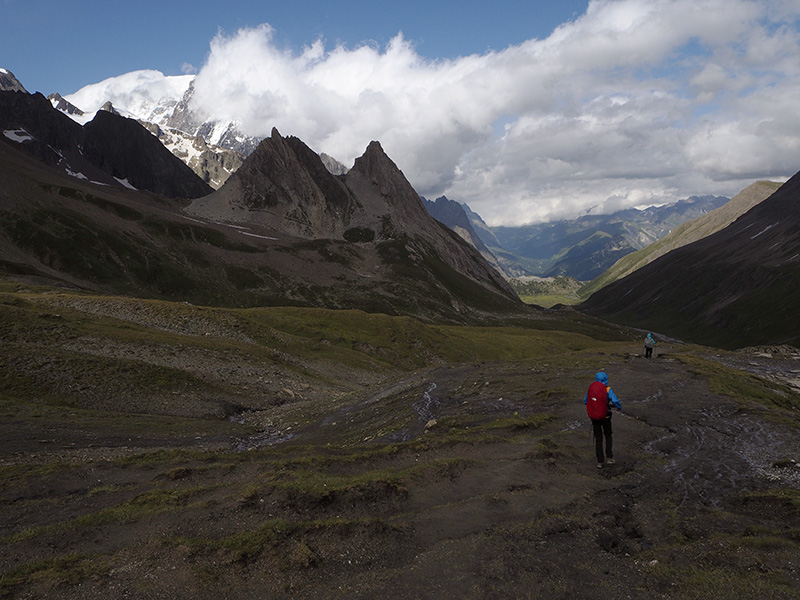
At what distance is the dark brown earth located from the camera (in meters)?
11.3

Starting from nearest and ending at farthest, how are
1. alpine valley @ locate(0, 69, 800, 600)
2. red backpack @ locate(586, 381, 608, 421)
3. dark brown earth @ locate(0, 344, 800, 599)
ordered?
dark brown earth @ locate(0, 344, 800, 599) < alpine valley @ locate(0, 69, 800, 600) < red backpack @ locate(586, 381, 608, 421)

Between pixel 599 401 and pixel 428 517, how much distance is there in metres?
9.18

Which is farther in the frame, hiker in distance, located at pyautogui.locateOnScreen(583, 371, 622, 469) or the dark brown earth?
hiker in distance, located at pyautogui.locateOnScreen(583, 371, 622, 469)

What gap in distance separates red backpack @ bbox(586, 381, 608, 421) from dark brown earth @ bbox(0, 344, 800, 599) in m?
2.30

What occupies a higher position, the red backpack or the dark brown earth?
the red backpack

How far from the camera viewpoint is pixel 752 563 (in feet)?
37.3

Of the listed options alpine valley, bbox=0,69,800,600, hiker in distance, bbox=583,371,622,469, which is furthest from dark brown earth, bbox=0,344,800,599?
hiker in distance, bbox=583,371,622,469

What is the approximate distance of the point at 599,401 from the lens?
19.2m

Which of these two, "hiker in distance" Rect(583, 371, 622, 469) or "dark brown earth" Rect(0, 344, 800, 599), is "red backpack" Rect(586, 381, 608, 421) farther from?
"dark brown earth" Rect(0, 344, 800, 599)

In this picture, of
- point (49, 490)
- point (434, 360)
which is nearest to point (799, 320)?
point (434, 360)

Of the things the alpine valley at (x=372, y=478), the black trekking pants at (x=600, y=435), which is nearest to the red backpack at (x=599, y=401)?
the black trekking pants at (x=600, y=435)

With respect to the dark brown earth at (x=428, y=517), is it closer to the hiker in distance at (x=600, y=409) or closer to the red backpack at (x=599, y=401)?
the hiker in distance at (x=600, y=409)

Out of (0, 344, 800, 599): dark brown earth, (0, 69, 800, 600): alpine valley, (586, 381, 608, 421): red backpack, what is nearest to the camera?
(0, 344, 800, 599): dark brown earth

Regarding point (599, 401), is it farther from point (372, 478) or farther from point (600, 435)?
point (372, 478)
